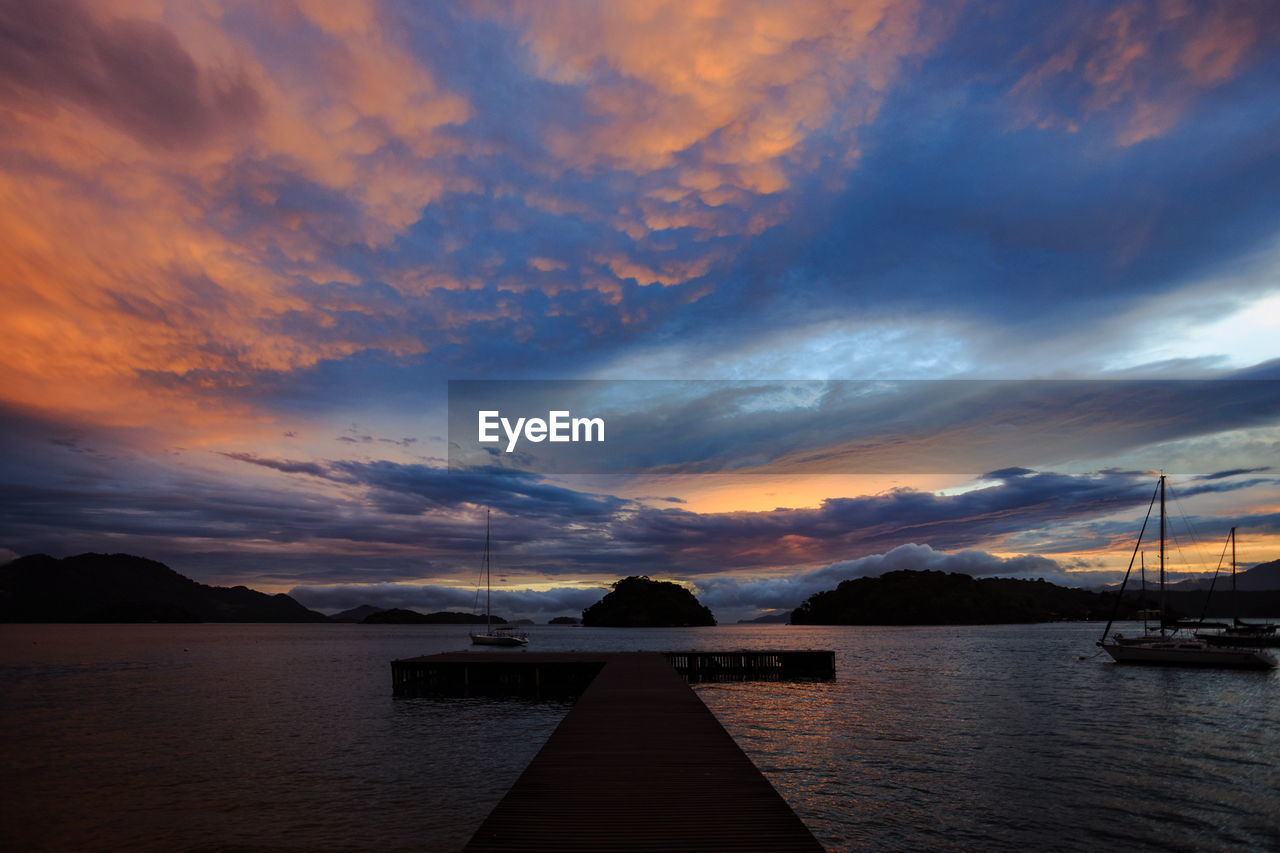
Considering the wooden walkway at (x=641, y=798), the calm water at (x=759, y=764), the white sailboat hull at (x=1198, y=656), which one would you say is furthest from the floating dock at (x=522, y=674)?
the white sailboat hull at (x=1198, y=656)

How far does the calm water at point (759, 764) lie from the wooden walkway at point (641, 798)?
3.96 m

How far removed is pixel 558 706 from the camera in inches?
1767

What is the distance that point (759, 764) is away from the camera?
25.9 metres

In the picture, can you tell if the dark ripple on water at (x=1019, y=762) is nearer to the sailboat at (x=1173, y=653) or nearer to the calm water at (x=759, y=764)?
the calm water at (x=759, y=764)

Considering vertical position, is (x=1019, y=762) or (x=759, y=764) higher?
(x=759, y=764)

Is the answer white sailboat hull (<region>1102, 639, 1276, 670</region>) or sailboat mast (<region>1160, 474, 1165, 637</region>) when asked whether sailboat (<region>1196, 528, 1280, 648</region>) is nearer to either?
white sailboat hull (<region>1102, 639, 1276, 670</region>)

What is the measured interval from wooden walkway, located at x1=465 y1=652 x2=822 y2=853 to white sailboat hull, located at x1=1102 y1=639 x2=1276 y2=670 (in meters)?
65.7

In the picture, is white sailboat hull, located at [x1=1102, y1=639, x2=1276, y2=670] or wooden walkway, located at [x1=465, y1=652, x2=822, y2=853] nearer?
wooden walkway, located at [x1=465, y1=652, x2=822, y2=853]

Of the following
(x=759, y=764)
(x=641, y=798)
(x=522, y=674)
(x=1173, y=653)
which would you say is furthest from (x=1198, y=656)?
(x=641, y=798)

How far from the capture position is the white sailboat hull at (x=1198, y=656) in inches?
2566

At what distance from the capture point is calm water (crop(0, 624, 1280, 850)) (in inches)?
747

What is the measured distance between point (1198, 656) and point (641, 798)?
73.6 metres

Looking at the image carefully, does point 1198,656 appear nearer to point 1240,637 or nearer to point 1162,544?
point 1162,544

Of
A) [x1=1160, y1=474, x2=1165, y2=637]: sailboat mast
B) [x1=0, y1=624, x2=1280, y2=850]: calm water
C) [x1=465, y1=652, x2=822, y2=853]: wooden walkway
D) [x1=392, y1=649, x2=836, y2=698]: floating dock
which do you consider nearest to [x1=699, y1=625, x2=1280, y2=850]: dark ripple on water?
[x1=0, y1=624, x2=1280, y2=850]: calm water
